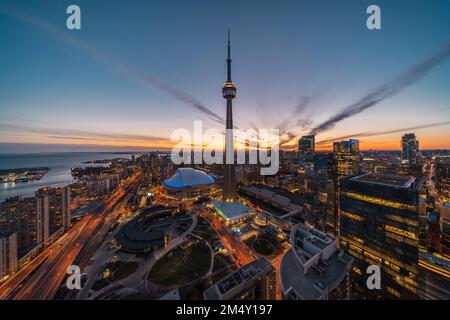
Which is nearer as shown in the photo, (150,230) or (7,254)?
(7,254)

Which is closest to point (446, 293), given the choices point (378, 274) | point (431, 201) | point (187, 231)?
point (378, 274)

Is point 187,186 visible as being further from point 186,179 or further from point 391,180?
point 391,180

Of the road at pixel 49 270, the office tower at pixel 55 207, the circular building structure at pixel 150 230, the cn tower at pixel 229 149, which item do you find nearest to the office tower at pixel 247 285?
the circular building structure at pixel 150 230

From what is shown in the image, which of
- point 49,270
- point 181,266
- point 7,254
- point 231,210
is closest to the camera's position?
point 181,266

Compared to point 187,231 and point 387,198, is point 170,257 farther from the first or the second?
point 387,198

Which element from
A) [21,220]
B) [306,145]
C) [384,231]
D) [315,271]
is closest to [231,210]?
[315,271]

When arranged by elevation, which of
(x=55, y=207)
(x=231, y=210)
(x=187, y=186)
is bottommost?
(x=231, y=210)

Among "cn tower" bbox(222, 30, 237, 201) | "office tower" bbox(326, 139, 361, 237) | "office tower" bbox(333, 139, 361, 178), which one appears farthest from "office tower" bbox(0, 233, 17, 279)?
"office tower" bbox(333, 139, 361, 178)
